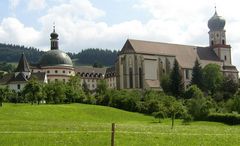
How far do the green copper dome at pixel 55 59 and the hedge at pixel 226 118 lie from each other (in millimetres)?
68038

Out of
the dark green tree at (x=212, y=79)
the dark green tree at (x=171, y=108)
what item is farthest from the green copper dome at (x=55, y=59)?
the dark green tree at (x=171, y=108)

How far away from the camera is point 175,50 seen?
139 meters

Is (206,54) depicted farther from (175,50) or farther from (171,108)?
(171,108)

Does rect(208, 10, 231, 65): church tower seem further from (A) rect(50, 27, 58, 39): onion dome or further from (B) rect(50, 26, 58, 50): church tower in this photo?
(B) rect(50, 26, 58, 50): church tower

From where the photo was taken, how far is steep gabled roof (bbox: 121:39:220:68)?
12862cm

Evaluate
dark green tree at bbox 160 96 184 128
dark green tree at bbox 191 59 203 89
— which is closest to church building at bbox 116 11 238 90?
dark green tree at bbox 191 59 203 89

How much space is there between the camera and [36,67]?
136 m

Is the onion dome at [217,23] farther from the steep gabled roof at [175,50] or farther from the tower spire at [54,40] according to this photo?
the tower spire at [54,40]

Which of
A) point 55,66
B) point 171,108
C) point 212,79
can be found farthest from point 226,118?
point 55,66

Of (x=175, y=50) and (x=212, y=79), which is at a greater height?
(x=175, y=50)

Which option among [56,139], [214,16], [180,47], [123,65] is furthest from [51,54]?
[56,139]

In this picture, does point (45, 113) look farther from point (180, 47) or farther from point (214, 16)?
point (214, 16)

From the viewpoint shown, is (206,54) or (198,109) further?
(206,54)

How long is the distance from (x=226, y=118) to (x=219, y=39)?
3274 inches
